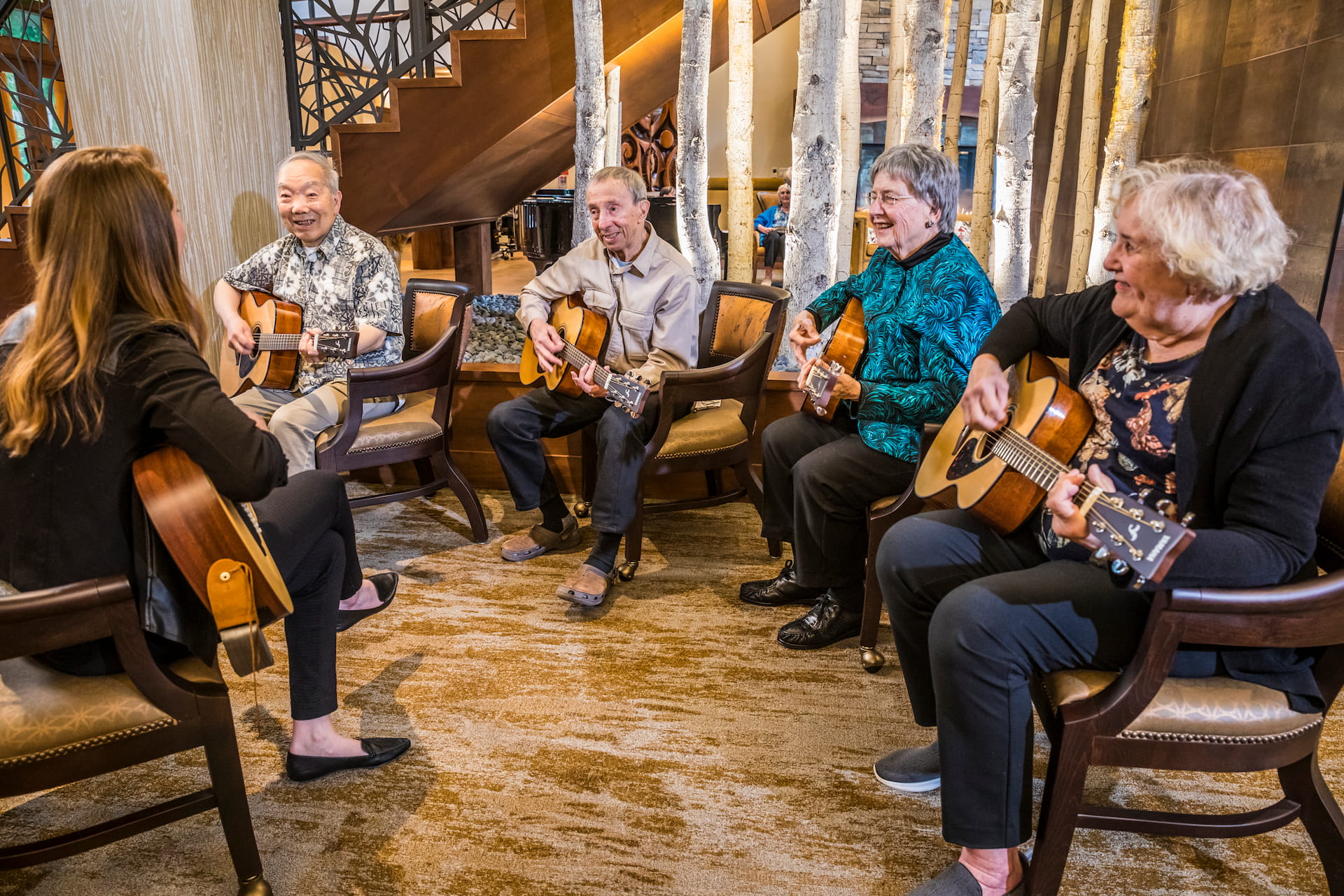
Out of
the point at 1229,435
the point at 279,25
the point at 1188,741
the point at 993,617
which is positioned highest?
the point at 279,25

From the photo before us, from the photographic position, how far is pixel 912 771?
2.04 meters

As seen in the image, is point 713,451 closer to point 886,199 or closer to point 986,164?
point 886,199

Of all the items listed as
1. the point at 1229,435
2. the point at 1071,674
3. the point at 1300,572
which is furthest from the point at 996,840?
the point at 1229,435

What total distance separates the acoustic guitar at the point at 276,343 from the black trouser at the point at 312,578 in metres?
1.12

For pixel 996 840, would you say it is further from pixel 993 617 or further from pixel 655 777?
pixel 655 777

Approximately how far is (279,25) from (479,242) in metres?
2.14

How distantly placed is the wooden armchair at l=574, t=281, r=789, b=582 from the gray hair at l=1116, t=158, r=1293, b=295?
159 cm

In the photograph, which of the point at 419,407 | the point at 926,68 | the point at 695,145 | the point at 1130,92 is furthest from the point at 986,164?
the point at 419,407

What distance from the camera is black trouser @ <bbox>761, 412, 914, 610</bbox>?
97.0 inches

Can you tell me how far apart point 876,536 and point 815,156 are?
2.03m

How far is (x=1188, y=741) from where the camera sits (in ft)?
4.89

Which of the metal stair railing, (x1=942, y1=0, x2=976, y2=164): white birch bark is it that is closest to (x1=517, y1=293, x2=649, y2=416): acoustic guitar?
the metal stair railing

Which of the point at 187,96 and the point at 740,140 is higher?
the point at 187,96

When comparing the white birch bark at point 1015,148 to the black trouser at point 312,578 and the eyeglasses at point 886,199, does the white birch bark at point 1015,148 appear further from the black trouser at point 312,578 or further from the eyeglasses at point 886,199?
the black trouser at point 312,578
